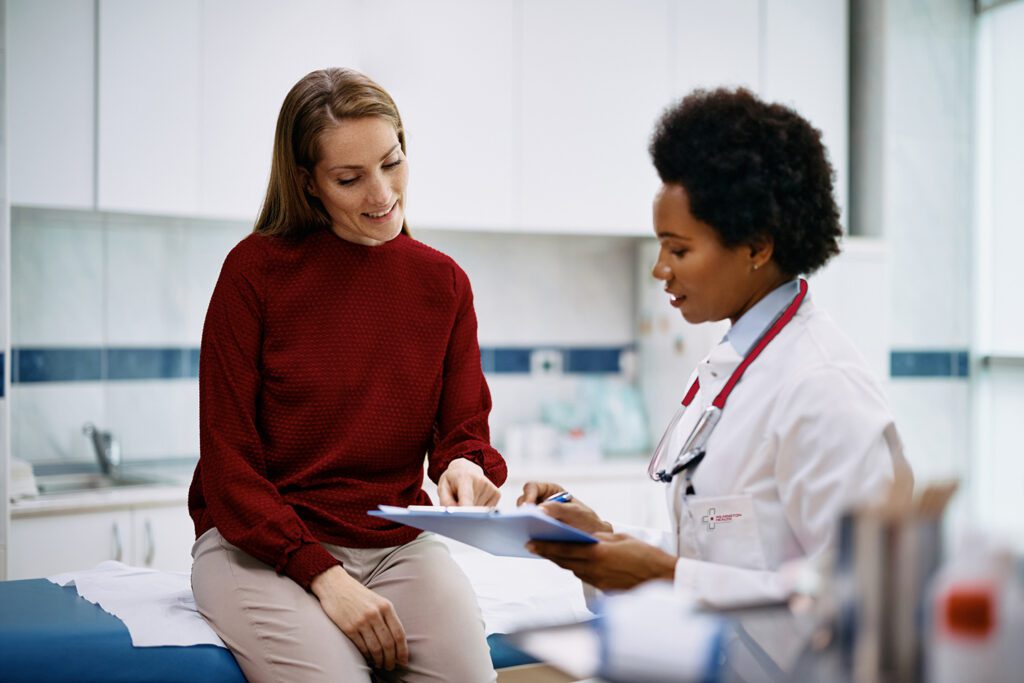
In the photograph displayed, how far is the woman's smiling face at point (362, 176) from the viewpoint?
79.7 inches

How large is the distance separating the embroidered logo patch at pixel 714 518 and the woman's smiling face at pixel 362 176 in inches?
37.0

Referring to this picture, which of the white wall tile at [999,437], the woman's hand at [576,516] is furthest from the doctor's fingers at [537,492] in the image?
the white wall tile at [999,437]

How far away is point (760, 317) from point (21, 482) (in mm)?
2617

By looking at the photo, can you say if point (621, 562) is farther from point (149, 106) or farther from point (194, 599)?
point (149, 106)

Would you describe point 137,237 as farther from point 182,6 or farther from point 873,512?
point 873,512

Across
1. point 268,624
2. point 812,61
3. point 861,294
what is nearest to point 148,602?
point 268,624

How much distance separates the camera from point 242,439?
6.49ft

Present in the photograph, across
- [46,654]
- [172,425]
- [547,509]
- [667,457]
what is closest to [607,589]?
[547,509]

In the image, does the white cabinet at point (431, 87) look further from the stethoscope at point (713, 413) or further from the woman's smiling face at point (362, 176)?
the stethoscope at point (713, 413)

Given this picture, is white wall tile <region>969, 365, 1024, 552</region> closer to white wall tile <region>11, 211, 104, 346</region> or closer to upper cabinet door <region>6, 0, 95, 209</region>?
Answer: white wall tile <region>11, 211, 104, 346</region>

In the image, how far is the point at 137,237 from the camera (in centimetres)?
381

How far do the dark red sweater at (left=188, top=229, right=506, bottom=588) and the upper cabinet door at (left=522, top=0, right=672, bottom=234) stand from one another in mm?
1987

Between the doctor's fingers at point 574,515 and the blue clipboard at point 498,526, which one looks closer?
the blue clipboard at point 498,526

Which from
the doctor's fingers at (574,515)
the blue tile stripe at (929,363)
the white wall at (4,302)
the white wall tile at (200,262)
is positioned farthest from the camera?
the blue tile stripe at (929,363)
